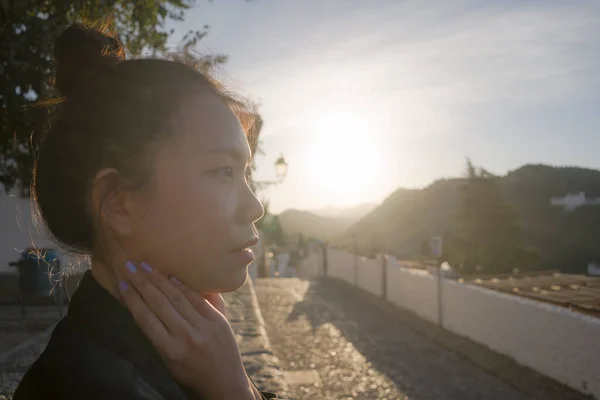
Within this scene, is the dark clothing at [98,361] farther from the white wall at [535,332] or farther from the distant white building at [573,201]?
the distant white building at [573,201]

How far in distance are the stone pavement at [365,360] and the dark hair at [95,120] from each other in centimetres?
633

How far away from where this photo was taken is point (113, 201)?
107 centimetres

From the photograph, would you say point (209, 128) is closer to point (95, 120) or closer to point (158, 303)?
point (95, 120)

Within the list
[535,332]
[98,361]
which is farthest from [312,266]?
[98,361]

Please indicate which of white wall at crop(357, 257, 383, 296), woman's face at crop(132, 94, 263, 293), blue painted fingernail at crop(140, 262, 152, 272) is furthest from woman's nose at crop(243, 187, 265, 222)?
white wall at crop(357, 257, 383, 296)

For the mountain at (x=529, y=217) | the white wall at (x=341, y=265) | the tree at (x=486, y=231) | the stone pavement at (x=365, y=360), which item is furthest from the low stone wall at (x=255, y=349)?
the tree at (x=486, y=231)

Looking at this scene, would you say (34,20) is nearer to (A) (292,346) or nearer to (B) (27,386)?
(B) (27,386)

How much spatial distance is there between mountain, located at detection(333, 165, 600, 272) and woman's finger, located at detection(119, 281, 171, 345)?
44.6 meters

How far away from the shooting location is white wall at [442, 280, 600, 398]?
24.3ft

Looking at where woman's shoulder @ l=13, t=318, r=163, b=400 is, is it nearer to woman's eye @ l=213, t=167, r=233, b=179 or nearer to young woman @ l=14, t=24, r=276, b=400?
young woman @ l=14, t=24, r=276, b=400

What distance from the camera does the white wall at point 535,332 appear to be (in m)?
7.40

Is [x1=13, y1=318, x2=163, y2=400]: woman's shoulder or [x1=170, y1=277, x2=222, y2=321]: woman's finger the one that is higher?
[x1=170, y1=277, x2=222, y2=321]: woman's finger

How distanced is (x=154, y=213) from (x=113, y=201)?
0.09m

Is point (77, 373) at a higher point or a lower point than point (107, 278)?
lower
